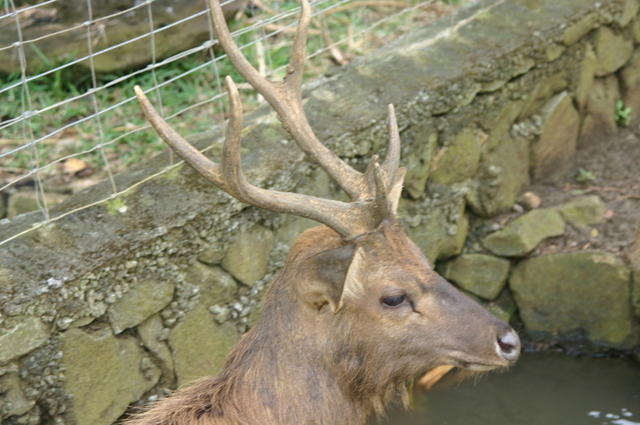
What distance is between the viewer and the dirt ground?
5414 millimetres

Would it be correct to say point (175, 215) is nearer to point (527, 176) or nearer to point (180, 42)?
point (180, 42)

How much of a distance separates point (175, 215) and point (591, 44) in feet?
10.4

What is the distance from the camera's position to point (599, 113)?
6203 millimetres

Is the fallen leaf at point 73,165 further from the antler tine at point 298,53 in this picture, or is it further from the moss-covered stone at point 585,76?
the moss-covered stone at point 585,76

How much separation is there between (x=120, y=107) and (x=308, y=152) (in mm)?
2080

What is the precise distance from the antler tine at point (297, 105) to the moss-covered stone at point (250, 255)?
0.94m

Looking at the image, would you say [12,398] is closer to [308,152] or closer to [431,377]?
[308,152]

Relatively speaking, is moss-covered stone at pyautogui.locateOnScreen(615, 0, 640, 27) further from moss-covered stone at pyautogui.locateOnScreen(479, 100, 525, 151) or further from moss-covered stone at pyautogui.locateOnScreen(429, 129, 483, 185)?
moss-covered stone at pyautogui.locateOnScreen(429, 129, 483, 185)

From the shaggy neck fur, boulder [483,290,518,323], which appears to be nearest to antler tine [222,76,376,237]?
the shaggy neck fur

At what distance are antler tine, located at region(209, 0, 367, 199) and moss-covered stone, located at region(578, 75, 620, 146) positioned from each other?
3083 mm

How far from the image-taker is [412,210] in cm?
524

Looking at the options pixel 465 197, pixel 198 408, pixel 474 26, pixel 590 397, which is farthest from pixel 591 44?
pixel 198 408

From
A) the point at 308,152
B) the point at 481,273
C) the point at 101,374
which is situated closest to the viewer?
the point at 308,152

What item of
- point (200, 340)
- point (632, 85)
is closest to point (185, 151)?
point (200, 340)
